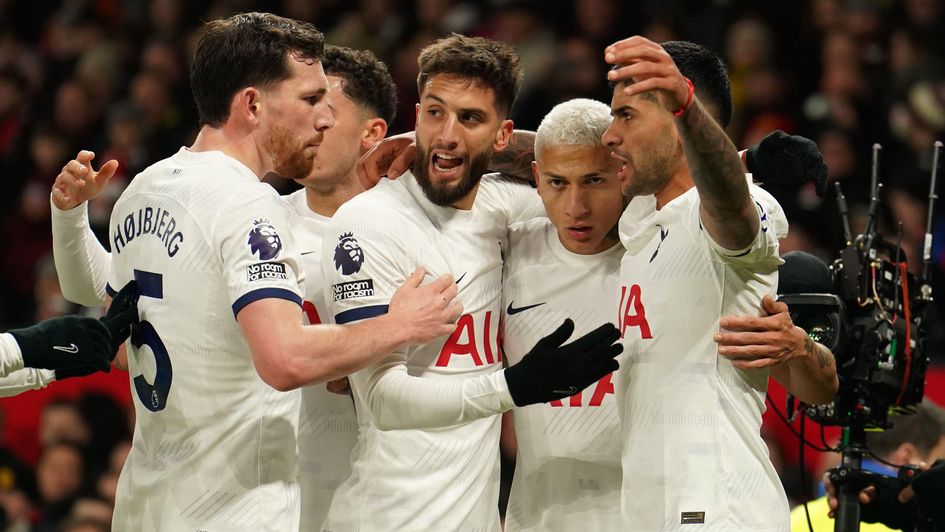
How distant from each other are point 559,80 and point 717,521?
6392 millimetres

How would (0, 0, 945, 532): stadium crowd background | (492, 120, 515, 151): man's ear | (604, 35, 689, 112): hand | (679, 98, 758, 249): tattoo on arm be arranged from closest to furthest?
(604, 35, 689, 112): hand < (679, 98, 758, 249): tattoo on arm < (492, 120, 515, 151): man's ear < (0, 0, 945, 532): stadium crowd background

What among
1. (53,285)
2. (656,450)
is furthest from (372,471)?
(53,285)

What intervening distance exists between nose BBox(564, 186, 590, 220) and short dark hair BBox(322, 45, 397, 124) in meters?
1.37

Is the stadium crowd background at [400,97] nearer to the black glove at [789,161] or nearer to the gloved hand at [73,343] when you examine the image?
the black glove at [789,161]

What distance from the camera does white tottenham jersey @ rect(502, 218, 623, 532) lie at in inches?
185

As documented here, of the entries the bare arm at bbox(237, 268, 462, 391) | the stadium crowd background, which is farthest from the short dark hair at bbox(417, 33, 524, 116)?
the stadium crowd background

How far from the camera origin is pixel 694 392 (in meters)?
4.12

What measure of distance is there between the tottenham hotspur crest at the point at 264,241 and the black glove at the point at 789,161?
1.70 meters

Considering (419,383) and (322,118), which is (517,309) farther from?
(322,118)

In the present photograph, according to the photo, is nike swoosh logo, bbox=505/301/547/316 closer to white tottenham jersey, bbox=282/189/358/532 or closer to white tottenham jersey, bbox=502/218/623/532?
white tottenham jersey, bbox=502/218/623/532

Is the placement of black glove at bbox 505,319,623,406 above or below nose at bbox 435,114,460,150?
below

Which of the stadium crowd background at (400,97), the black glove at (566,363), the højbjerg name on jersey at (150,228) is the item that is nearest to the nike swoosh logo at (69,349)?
the højbjerg name on jersey at (150,228)

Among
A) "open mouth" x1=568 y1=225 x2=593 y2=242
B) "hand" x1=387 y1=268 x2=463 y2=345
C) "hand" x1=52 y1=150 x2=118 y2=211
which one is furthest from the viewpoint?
"open mouth" x1=568 y1=225 x2=593 y2=242

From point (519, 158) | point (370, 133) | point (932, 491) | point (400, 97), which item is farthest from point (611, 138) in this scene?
point (400, 97)
